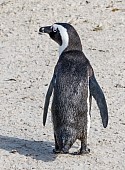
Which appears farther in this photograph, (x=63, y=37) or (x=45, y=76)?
(x=45, y=76)

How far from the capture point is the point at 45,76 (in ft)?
25.7

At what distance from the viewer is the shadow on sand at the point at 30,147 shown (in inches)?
225

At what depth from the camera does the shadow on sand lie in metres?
5.71

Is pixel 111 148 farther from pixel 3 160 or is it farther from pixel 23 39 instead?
pixel 23 39

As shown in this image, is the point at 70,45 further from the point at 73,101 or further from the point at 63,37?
the point at 73,101

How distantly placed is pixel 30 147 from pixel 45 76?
6.53 ft

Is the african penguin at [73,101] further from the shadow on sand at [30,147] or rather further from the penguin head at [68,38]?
the penguin head at [68,38]

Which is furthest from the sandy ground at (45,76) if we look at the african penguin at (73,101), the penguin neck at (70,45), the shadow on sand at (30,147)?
the penguin neck at (70,45)

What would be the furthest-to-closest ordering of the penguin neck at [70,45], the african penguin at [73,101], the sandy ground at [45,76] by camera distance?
the penguin neck at [70,45] → the sandy ground at [45,76] → the african penguin at [73,101]

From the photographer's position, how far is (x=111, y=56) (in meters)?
8.49

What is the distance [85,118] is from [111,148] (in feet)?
1.47

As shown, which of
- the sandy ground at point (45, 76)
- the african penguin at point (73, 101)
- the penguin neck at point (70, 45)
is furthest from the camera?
the penguin neck at point (70, 45)

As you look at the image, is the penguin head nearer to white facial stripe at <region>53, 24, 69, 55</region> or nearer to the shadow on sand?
white facial stripe at <region>53, 24, 69, 55</region>

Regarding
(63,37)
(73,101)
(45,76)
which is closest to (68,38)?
(63,37)
